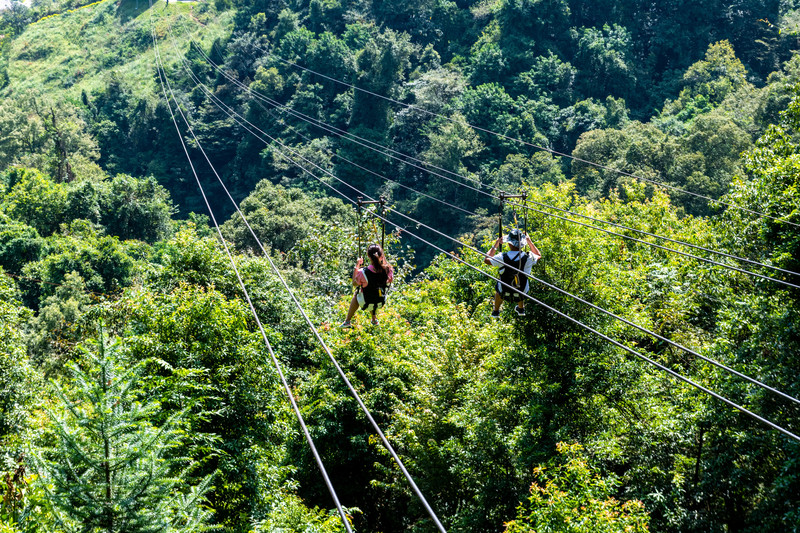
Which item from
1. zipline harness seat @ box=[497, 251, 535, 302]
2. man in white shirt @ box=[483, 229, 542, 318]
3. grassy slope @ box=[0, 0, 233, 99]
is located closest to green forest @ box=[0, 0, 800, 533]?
man in white shirt @ box=[483, 229, 542, 318]

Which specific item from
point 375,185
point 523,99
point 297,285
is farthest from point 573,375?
point 523,99

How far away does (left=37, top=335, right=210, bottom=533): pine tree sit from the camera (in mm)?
8273

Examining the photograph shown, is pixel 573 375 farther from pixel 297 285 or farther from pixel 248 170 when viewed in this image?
pixel 248 170

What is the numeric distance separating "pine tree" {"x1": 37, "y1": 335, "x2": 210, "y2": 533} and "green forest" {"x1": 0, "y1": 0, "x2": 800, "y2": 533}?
0.05 m

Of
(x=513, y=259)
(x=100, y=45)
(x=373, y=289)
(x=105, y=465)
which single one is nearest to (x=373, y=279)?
(x=373, y=289)

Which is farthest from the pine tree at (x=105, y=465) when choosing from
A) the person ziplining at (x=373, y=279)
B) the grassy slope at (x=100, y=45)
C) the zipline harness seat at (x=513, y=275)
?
the grassy slope at (x=100, y=45)

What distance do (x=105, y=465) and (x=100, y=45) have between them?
343 feet

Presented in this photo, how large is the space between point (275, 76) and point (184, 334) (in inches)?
2439

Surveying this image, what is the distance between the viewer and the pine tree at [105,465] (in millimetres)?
8273

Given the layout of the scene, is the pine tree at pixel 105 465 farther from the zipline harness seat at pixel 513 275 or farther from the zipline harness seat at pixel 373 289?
the zipline harness seat at pixel 513 275

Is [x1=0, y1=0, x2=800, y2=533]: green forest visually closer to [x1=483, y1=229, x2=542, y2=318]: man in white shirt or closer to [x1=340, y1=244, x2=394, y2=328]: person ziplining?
[x1=483, y1=229, x2=542, y2=318]: man in white shirt

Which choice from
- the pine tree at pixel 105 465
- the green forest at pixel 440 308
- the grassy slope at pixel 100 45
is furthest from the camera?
the grassy slope at pixel 100 45

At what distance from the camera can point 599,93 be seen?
7069 centimetres

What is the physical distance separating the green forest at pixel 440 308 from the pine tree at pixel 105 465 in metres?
0.05
